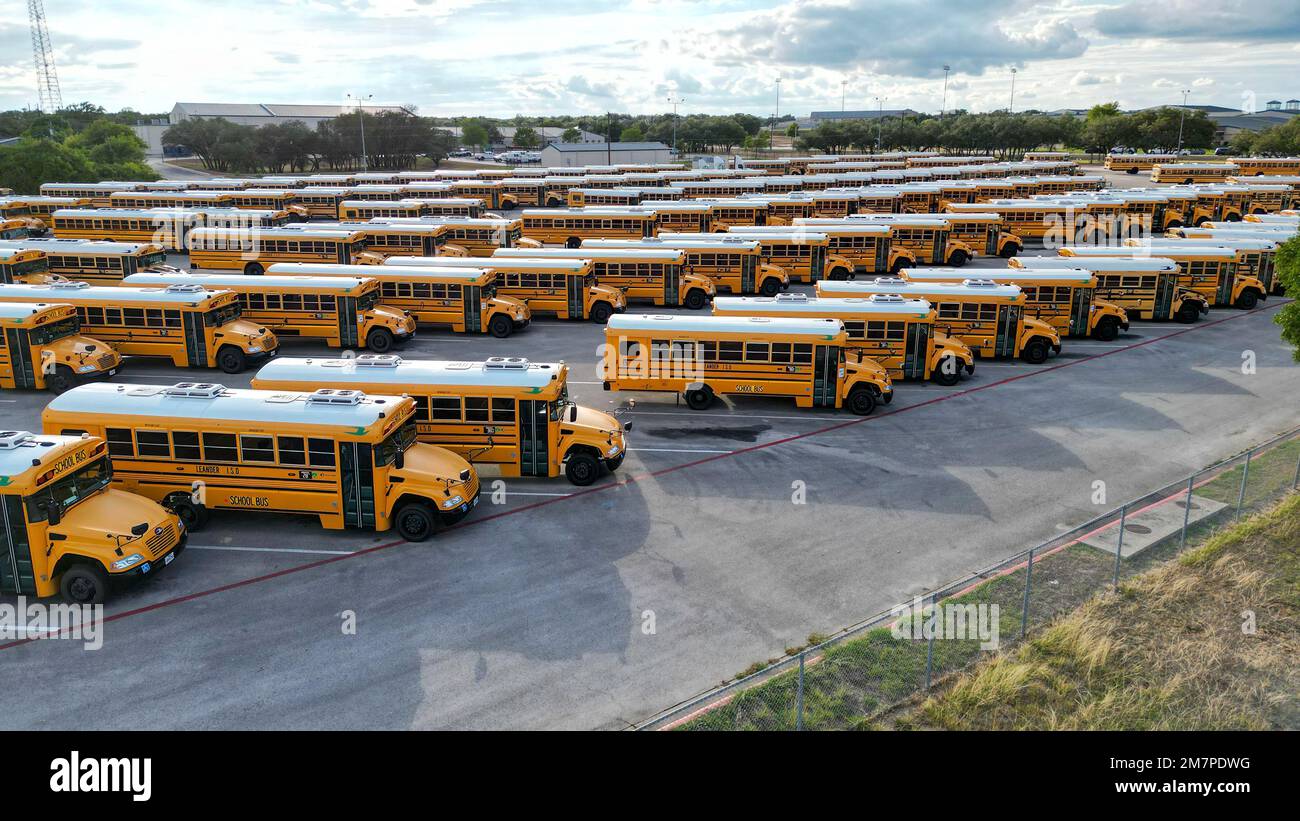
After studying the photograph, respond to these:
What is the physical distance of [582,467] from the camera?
2052 centimetres

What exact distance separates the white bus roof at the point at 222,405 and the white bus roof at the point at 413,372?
1.83 metres

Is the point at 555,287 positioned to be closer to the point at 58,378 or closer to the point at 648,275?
the point at 648,275

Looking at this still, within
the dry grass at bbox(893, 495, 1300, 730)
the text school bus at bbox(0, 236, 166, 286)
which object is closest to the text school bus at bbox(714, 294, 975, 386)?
the dry grass at bbox(893, 495, 1300, 730)

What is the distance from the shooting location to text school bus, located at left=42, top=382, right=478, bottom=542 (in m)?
17.3

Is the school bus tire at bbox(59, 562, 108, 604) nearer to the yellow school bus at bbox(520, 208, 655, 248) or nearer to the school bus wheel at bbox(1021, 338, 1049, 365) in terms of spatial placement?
the school bus wheel at bbox(1021, 338, 1049, 365)

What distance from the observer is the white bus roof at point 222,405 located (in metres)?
17.3

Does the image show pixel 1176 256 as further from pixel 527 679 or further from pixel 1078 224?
pixel 527 679

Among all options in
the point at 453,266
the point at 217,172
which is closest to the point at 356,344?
the point at 453,266

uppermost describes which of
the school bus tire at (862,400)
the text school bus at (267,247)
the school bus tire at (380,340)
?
the text school bus at (267,247)

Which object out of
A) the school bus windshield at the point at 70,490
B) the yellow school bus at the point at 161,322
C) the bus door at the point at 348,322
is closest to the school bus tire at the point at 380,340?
the bus door at the point at 348,322

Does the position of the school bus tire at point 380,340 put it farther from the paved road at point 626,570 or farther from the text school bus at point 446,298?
the paved road at point 626,570

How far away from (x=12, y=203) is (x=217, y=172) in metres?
58.9

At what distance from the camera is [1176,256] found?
40.0 meters

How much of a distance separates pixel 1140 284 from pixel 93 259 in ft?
157
